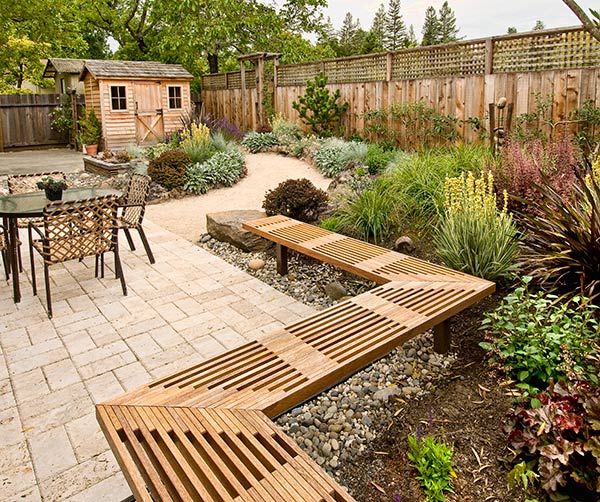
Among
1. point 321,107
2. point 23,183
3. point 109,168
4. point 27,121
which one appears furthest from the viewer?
point 27,121

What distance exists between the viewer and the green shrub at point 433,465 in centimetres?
185

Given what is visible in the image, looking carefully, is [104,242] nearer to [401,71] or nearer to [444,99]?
[444,99]

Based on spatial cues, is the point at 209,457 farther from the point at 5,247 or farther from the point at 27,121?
the point at 27,121

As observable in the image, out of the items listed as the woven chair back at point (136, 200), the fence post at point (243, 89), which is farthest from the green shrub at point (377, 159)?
the fence post at point (243, 89)

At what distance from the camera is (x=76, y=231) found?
382 centimetres

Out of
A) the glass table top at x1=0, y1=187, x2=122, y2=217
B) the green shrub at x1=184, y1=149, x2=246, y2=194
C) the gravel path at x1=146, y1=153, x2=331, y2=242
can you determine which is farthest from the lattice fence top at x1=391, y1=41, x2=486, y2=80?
the glass table top at x1=0, y1=187, x2=122, y2=217

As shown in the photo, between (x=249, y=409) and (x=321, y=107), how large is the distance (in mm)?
9253

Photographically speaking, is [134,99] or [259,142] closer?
[259,142]

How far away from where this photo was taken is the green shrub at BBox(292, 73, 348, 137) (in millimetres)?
10227

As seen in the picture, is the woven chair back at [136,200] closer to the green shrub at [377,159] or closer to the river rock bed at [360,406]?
the river rock bed at [360,406]

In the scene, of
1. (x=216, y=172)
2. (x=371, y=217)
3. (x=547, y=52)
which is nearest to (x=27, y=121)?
(x=216, y=172)

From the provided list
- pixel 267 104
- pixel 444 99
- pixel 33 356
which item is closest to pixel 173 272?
pixel 33 356

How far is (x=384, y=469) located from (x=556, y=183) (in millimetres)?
2679

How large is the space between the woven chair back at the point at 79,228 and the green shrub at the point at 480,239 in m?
2.62
